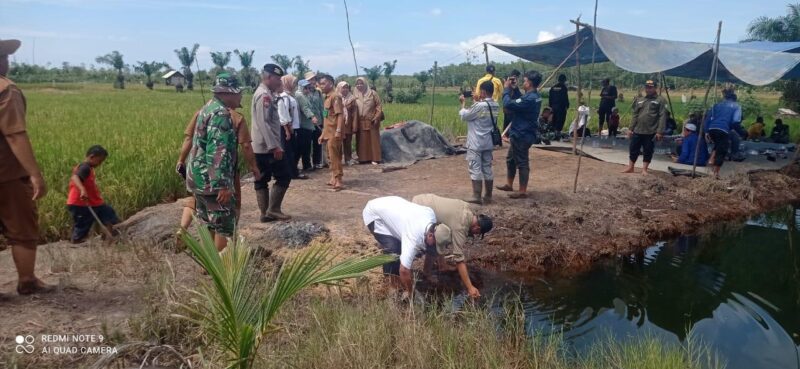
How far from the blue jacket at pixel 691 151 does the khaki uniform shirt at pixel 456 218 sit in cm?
763

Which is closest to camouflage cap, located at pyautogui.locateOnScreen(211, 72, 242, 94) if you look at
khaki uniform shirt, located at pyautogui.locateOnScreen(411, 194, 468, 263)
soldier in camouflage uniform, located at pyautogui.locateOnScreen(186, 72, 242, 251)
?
soldier in camouflage uniform, located at pyautogui.locateOnScreen(186, 72, 242, 251)

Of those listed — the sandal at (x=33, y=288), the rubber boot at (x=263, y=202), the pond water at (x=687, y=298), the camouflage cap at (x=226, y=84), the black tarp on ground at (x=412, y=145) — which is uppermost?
the camouflage cap at (x=226, y=84)

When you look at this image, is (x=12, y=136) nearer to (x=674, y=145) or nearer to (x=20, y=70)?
(x=674, y=145)

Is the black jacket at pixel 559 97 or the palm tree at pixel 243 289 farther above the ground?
the black jacket at pixel 559 97

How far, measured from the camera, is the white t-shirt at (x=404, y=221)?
3988mm

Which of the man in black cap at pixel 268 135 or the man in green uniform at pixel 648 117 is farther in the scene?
the man in green uniform at pixel 648 117

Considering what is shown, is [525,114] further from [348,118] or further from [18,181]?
[18,181]

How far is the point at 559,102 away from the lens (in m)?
12.8

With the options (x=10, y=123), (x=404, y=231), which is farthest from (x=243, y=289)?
(x=10, y=123)

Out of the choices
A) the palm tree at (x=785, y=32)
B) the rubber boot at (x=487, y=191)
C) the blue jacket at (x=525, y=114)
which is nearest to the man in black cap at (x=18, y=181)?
the rubber boot at (x=487, y=191)

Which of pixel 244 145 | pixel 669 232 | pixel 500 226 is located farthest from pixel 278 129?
pixel 669 232

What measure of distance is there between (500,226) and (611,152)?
19.5 ft

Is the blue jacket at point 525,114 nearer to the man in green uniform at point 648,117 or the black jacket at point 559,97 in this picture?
the man in green uniform at point 648,117

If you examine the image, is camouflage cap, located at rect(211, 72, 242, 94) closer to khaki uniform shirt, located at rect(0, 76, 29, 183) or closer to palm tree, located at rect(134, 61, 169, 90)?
khaki uniform shirt, located at rect(0, 76, 29, 183)
